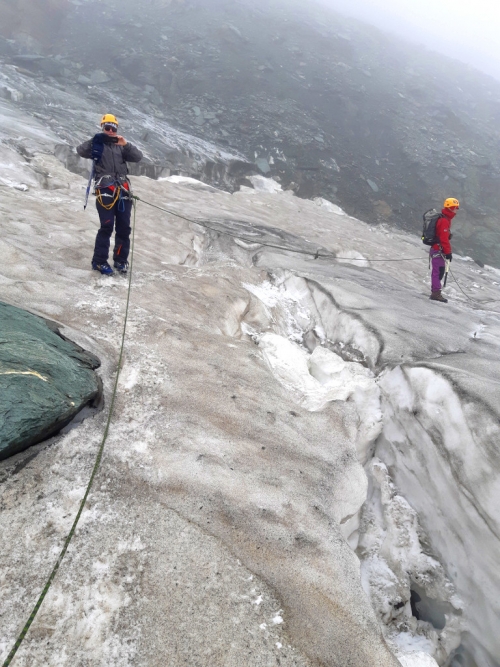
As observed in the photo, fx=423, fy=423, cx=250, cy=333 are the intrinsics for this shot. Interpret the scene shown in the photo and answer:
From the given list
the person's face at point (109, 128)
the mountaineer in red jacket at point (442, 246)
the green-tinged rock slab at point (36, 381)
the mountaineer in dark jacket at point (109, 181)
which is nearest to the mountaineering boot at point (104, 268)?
the mountaineer in dark jacket at point (109, 181)

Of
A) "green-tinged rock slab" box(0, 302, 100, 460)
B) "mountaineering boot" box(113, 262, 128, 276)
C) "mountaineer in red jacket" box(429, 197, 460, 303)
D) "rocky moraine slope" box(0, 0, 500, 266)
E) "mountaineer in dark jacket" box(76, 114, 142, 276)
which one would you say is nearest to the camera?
"green-tinged rock slab" box(0, 302, 100, 460)

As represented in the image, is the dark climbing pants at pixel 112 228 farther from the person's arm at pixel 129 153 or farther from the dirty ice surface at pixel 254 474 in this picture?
the person's arm at pixel 129 153

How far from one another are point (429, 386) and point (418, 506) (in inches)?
47.7

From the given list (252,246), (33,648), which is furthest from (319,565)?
(252,246)

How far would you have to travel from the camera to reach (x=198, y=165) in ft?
53.5

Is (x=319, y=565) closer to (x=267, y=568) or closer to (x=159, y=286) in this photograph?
(x=267, y=568)

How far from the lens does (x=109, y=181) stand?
482 cm

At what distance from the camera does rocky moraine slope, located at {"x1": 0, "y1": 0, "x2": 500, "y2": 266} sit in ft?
60.0

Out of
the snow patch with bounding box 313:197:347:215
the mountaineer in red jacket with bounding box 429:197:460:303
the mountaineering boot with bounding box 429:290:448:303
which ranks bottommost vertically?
the mountaineering boot with bounding box 429:290:448:303

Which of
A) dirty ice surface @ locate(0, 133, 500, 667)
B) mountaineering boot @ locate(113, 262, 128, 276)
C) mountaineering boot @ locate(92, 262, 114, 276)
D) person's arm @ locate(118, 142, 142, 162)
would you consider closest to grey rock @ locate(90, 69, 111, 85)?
dirty ice surface @ locate(0, 133, 500, 667)

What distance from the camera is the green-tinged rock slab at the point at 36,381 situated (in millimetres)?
2531

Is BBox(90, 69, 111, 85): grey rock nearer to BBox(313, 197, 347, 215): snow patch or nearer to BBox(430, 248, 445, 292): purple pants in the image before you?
BBox(313, 197, 347, 215): snow patch

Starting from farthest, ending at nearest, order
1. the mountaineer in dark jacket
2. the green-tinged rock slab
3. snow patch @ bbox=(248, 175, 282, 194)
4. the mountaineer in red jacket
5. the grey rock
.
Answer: the grey rock < snow patch @ bbox=(248, 175, 282, 194) < the mountaineer in red jacket < the mountaineer in dark jacket < the green-tinged rock slab

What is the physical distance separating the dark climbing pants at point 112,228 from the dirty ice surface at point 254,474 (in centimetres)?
36
